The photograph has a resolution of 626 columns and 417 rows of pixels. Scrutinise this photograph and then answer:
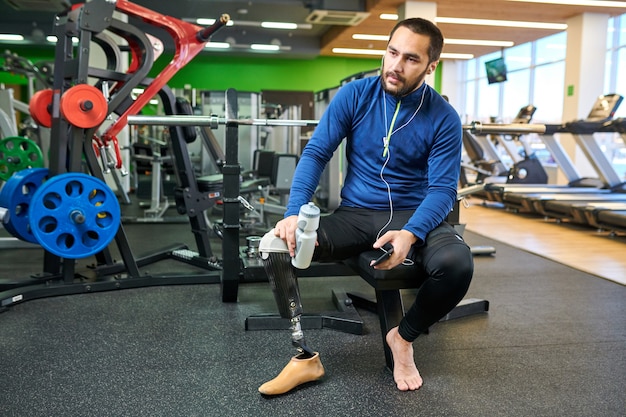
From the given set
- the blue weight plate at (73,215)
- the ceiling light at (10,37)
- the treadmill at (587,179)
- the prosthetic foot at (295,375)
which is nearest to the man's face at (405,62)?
the prosthetic foot at (295,375)

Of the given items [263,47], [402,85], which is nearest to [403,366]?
[402,85]

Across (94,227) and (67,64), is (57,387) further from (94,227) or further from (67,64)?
(67,64)

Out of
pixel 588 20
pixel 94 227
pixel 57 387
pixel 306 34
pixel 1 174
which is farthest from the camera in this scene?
pixel 306 34

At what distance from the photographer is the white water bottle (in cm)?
141

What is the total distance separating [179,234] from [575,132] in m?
4.26

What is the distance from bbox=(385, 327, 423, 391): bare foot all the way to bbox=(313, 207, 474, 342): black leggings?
0.14ft

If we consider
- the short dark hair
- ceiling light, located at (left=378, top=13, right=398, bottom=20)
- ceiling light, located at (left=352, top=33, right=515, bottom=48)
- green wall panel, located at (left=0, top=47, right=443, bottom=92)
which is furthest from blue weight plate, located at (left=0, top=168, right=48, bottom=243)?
green wall panel, located at (left=0, top=47, right=443, bottom=92)

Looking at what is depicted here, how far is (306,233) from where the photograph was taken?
145 cm

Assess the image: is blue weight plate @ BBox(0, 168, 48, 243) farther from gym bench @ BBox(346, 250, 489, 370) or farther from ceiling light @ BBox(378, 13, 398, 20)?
ceiling light @ BBox(378, 13, 398, 20)

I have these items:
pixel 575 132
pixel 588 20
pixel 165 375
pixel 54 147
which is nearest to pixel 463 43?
pixel 588 20

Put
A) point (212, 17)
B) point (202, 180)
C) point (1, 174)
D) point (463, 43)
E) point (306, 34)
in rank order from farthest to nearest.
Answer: point (306, 34), point (463, 43), point (212, 17), point (1, 174), point (202, 180)

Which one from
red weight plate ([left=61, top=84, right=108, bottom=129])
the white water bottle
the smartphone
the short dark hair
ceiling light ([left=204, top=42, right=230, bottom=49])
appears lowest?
the smartphone

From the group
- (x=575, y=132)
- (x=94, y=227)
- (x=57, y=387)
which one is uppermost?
(x=575, y=132)

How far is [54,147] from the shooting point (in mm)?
2691
